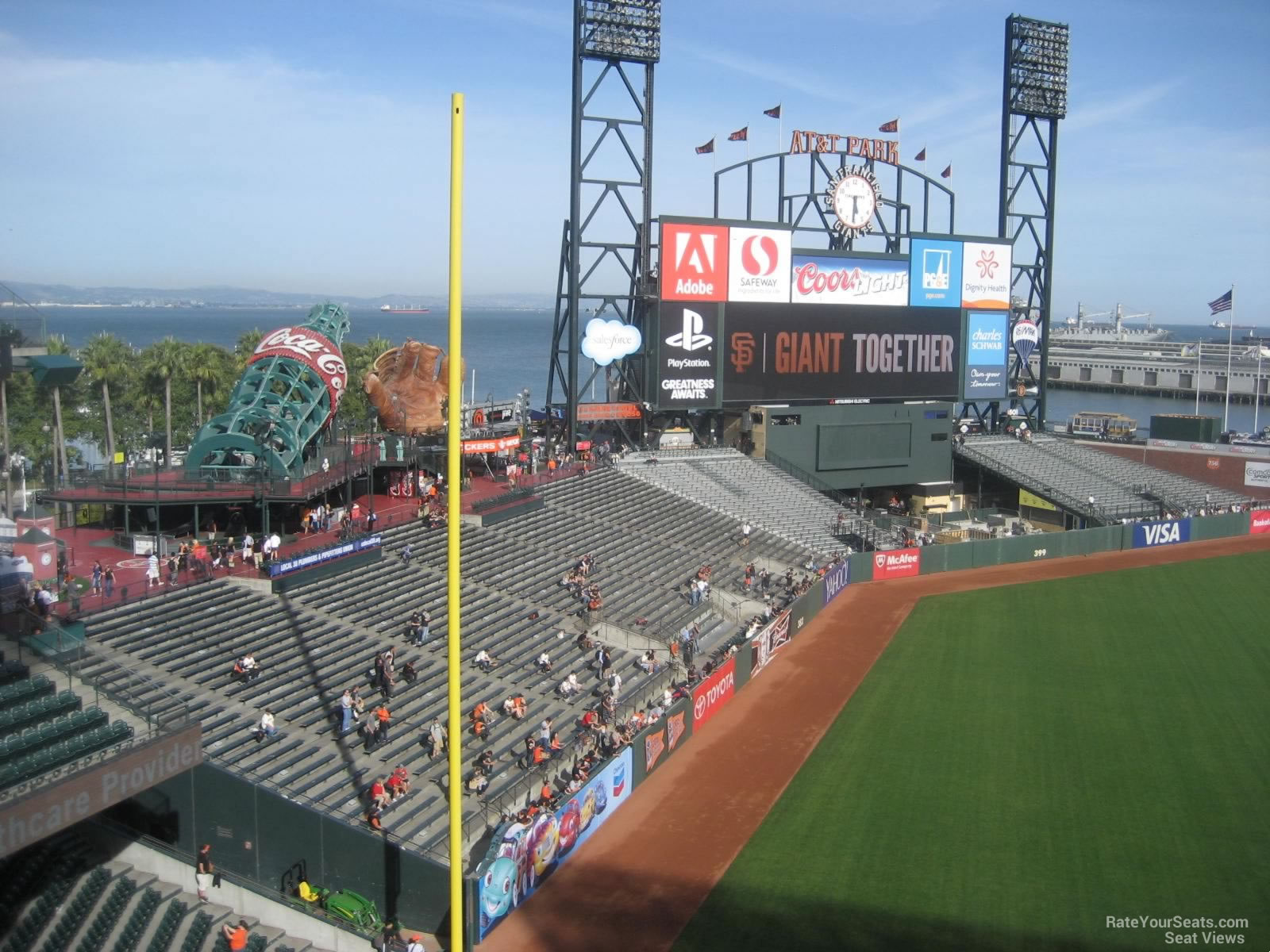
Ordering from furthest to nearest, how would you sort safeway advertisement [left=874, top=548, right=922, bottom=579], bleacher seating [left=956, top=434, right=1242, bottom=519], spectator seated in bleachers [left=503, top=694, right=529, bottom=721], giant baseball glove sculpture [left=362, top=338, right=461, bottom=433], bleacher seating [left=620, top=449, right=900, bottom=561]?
bleacher seating [left=956, top=434, right=1242, bottom=519], bleacher seating [left=620, top=449, right=900, bottom=561], safeway advertisement [left=874, top=548, right=922, bottom=579], giant baseball glove sculpture [left=362, top=338, right=461, bottom=433], spectator seated in bleachers [left=503, top=694, right=529, bottom=721]

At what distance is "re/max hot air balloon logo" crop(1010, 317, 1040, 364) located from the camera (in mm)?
53656

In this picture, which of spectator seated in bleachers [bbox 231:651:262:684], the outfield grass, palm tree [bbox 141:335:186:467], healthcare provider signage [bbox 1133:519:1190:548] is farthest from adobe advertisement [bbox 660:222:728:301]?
spectator seated in bleachers [bbox 231:651:262:684]

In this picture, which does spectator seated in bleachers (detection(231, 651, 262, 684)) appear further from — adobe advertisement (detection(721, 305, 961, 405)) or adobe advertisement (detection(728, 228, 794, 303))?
adobe advertisement (detection(728, 228, 794, 303))

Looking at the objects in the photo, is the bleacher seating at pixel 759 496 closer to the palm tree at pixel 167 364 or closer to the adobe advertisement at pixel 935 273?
the adobe advertisement at pixel 935 273

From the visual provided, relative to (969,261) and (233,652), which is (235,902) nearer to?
(233,652)

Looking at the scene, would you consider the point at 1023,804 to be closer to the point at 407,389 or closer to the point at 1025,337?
the point at 407,389

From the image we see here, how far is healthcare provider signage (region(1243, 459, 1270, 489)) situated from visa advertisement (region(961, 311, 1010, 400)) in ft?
46.8

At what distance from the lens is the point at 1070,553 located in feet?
148

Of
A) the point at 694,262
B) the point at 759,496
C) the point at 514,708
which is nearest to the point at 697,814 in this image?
the point at 514,708

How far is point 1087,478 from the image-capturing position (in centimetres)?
5222

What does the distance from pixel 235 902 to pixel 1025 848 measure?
1303 centimetres

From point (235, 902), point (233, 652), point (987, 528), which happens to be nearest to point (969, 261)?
point (987, 528)

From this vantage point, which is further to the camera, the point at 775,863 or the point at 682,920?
the point at 775,863

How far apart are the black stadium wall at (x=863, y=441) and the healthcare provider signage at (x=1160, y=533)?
839 centimetres
